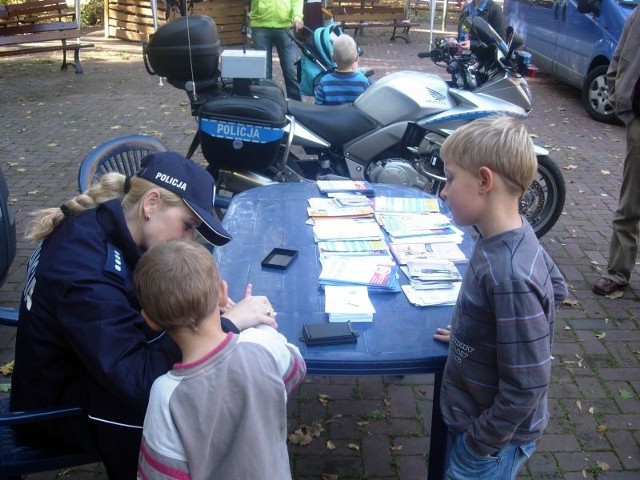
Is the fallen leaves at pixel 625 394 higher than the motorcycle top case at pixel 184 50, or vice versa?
the motorcycle top case at pixel 184 50

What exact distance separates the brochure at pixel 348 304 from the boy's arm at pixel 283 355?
42 cm

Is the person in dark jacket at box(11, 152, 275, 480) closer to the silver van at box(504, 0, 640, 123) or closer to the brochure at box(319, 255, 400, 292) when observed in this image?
the brochure at box(319, 255, 400, 292)

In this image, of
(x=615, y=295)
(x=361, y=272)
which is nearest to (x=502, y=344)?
(x=361, y=272)

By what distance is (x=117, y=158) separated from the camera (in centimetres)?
372

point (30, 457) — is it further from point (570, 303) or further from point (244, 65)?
point (570, 303)

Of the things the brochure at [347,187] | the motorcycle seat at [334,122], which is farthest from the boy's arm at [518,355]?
the motorcycle seat at [334,122]

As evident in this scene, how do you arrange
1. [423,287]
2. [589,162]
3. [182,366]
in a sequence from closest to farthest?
1. [182,366]
2. [423,287]
3. [589,162]

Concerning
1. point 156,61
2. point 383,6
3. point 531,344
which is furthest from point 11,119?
point 383,6

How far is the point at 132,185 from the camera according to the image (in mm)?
2086

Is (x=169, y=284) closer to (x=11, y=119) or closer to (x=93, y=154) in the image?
(x=93, y=154)

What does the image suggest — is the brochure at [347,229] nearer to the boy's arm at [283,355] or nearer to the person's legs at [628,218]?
the boy's arm at [283,355]

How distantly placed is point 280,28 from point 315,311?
6414 millimetres

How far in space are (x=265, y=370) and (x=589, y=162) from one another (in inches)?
244

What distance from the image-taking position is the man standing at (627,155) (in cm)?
368
